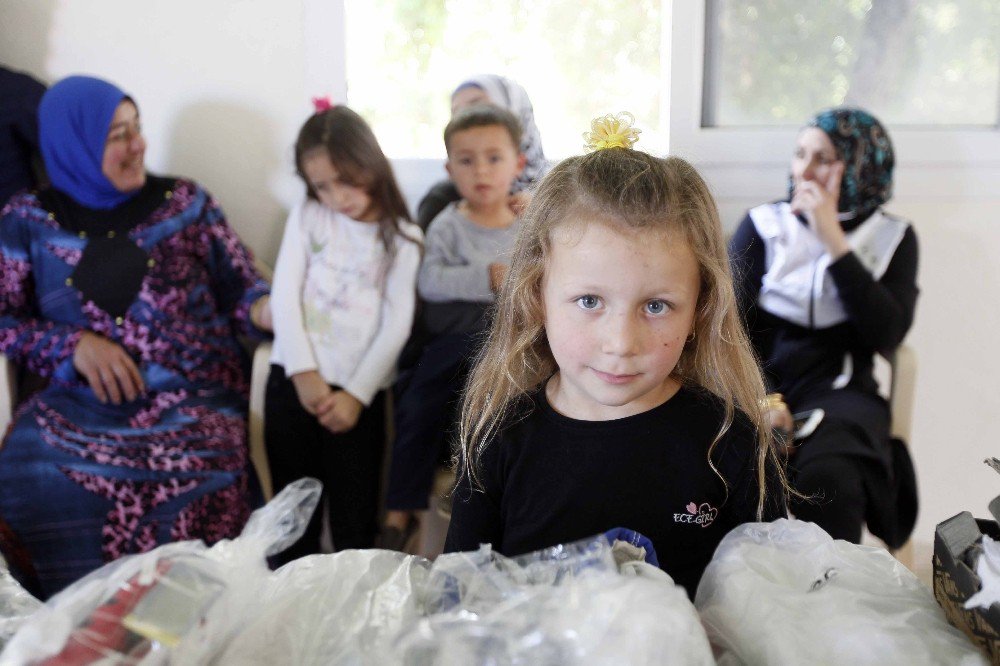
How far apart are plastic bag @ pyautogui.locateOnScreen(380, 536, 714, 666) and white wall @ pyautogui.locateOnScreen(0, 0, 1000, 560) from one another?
1937mm

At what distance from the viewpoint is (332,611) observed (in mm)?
661

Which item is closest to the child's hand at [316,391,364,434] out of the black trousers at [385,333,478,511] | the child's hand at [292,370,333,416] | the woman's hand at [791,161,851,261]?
the child's hand at [292,370,333,416]

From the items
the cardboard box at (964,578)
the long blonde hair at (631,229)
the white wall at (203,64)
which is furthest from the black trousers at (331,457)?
the cardboard box at (964,578)

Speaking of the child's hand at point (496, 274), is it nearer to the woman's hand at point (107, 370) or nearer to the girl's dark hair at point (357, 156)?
the girl's dark hair at point (357, 156)

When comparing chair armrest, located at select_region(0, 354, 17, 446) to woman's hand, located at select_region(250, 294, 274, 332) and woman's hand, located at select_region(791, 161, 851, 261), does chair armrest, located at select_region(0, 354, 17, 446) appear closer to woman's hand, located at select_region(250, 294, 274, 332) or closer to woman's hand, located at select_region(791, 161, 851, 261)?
woman's hand, located at select_region(250, 294, 274, 332)

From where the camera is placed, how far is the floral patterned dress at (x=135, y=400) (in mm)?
1942

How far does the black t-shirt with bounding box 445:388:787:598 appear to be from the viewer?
102 cm

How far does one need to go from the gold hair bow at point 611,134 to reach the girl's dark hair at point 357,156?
1.12 m

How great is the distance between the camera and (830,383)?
2006 mm

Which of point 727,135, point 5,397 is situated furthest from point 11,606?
point 727,135

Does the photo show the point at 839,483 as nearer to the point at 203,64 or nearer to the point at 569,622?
the point at 569,622

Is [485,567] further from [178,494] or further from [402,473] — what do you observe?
[178,494]

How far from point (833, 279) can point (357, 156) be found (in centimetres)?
113

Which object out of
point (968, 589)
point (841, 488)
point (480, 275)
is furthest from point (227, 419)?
point (968, 589)
